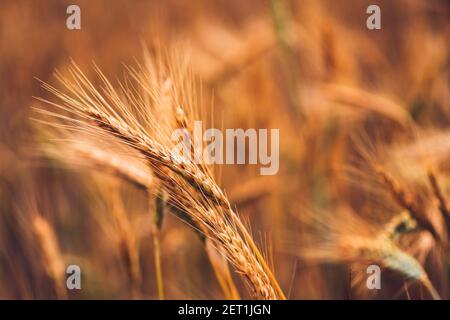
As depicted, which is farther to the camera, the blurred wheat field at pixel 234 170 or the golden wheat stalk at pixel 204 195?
the blurred wheat field at pixel 234 170

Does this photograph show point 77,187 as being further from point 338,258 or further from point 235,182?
point 338,258

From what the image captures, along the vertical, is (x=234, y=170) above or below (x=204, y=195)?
above

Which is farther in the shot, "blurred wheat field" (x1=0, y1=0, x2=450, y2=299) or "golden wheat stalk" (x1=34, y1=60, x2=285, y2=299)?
"blurred wheat field" (x1=0, y1=0, x2=450, y2=299)

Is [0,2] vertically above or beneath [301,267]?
above

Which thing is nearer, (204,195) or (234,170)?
(204,195)

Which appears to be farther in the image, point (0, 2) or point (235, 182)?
point (0, 2)
